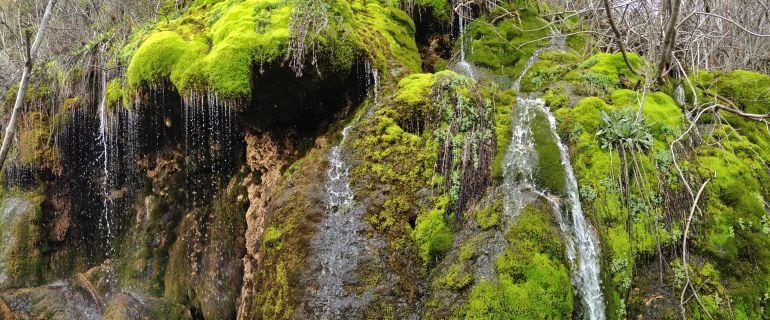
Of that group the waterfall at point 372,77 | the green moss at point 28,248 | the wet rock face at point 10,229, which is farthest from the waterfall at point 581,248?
the wet rock face at point 10,229

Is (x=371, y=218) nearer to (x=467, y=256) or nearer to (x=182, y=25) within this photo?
(x=467, y=256)

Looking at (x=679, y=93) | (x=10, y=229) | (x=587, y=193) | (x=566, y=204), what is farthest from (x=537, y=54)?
(x=10, y=229)

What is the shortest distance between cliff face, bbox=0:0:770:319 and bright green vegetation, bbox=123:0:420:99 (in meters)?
0.03

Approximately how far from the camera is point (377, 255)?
5164mm

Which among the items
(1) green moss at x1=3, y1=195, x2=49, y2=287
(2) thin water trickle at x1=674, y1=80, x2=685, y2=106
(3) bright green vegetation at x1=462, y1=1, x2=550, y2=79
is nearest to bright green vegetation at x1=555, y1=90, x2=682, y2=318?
(2) thin water trickle at x1=674, y1=80, x2=685, y2=106

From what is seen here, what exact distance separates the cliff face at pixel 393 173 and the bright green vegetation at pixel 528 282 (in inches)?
0.5

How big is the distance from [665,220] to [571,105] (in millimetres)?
1709

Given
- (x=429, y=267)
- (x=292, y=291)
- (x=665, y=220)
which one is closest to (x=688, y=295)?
(x=665, y=220)

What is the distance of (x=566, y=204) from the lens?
16.9 ft

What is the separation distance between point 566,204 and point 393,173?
1.76 m

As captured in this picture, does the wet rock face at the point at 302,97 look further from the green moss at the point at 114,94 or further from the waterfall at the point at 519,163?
the green moss at the point at 114,94

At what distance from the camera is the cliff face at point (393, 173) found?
488cm

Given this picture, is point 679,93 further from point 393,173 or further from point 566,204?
point 393,173

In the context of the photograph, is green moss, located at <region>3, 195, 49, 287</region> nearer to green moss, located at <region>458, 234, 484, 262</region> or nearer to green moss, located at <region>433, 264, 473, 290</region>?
green moss, located at <region>433, 264, 473, 290</region>
